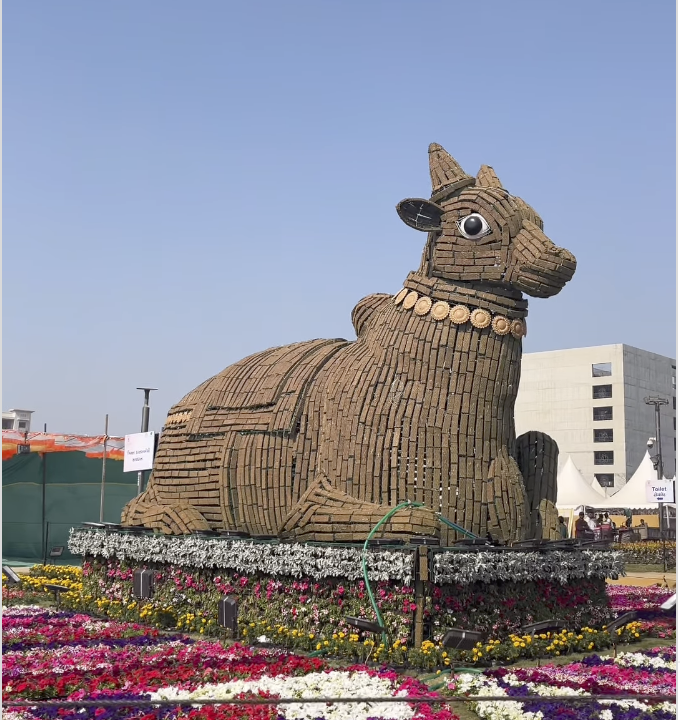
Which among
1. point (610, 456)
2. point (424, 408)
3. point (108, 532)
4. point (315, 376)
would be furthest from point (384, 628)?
point (610, 456)

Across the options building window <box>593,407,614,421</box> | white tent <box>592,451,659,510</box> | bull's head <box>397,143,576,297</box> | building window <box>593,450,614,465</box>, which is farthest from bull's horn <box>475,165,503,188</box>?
building window <box>593,407,614,421</box>

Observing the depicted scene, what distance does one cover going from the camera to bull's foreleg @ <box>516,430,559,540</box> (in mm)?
11805

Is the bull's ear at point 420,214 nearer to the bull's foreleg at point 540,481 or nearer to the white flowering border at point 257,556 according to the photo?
the bull's foreleg at point 540,481

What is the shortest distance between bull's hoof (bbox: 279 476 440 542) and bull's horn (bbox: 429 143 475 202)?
3.95m

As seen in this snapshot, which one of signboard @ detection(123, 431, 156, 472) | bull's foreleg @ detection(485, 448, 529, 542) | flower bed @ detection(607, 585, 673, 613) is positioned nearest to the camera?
bull's foreleg @ detection(485, 448, 529, 542)

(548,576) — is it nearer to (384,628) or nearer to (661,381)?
(384,628)

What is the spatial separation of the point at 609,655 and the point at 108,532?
738cm

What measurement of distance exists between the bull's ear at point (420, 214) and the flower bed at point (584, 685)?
5447 mm

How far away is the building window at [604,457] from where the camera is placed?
68619mm

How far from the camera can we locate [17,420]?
170 feet

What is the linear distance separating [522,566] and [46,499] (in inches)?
810

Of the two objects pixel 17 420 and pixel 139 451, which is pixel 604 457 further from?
pixel 139 451

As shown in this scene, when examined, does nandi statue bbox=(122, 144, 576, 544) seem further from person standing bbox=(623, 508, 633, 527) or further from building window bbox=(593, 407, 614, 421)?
building window bbox=(593, 407, 614, 421)

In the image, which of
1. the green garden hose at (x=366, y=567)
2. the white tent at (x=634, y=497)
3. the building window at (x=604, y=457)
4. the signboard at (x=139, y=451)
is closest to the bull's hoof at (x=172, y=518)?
the green garden hose at (x=366, y=567)
